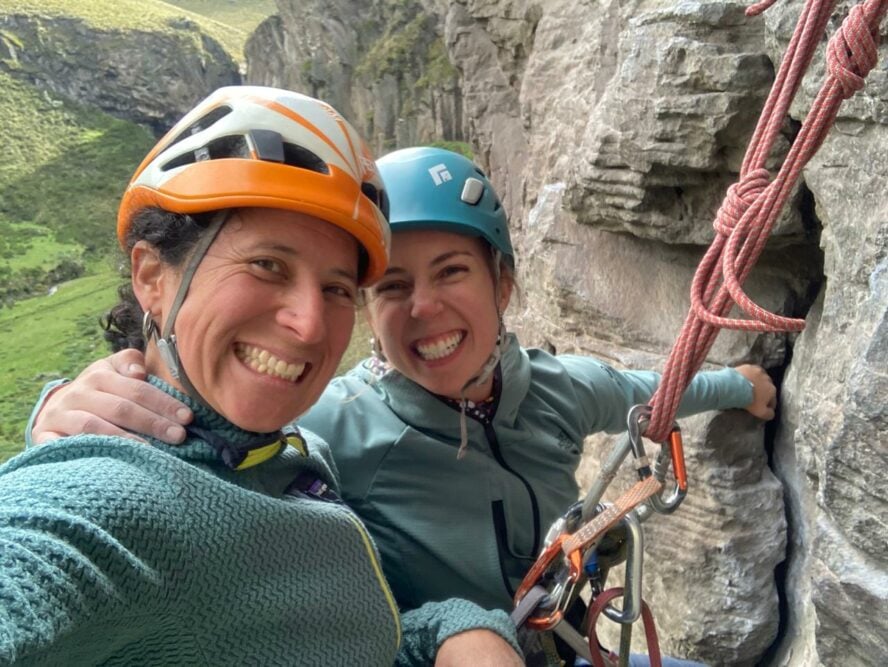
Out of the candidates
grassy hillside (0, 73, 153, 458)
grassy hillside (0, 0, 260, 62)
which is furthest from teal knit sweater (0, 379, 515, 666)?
grassy hillside (0, 0, 260, 62)

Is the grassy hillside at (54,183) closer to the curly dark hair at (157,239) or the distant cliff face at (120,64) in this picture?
the distant cliff face at (120,64)

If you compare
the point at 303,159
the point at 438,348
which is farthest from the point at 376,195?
the point at 438,348

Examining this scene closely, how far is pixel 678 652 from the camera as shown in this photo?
3387mm

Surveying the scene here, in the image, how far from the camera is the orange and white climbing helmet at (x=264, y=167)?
1394 mm

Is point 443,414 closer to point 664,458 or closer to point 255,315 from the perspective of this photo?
point 664,458

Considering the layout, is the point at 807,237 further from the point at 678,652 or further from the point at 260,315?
the point at 260,315

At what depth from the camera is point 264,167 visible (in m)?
1.41

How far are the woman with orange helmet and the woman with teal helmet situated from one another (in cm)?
36

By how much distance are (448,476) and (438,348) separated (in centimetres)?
40

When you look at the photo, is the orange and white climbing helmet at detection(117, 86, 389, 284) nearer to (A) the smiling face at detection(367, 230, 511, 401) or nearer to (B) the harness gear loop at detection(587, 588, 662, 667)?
(A) the smiling face at detection(367, 230, 511, 401)

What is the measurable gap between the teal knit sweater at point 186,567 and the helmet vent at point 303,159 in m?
0.55

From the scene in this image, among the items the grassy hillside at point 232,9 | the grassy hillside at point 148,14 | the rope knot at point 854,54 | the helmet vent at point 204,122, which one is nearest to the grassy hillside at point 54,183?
the grassy hillside at point 148,14

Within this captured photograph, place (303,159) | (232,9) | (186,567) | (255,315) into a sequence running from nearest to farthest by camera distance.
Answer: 1. (186,567)
2. (255,315)
3. (303,159)
4. (232,9)

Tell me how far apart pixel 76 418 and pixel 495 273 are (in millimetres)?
1327
